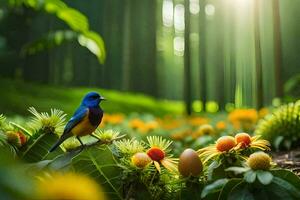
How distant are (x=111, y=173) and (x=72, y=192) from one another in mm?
475

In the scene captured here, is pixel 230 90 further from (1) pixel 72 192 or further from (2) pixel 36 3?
(1) pixel 72 192

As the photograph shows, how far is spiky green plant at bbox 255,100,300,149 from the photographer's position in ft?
5.92

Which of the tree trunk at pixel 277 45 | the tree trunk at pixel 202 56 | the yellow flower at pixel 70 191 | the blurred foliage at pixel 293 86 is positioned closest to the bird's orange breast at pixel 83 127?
the yellow flower at pixel 70 191

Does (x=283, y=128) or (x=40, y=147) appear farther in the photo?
(x=283, y=128)

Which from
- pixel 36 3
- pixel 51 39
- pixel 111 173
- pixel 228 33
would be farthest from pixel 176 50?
pixel 111 173

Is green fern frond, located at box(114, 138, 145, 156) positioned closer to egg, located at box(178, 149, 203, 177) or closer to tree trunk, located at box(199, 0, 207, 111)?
egg, located at box(178, 149, 203, 177)

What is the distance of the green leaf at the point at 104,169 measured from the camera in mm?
706

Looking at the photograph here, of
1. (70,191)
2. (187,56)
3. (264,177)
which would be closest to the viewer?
(70,191)

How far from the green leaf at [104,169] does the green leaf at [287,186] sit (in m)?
0.22

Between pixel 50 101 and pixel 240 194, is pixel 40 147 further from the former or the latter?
pixel 50 101

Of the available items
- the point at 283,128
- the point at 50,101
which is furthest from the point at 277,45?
the point at 50,101

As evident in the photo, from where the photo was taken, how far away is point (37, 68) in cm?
995

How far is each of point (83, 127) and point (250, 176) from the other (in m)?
0.24

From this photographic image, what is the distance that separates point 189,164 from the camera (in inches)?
26.7
